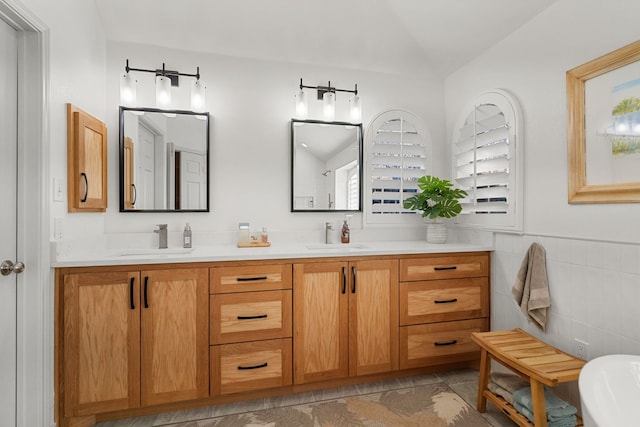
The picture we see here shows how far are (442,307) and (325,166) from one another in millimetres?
1429

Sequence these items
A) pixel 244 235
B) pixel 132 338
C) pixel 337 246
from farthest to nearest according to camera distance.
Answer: pixel 337 246 → pixel 244 235 → pixel 132 338

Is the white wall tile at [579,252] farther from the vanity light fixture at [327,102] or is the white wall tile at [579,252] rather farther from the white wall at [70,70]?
the white wall at [70,70]

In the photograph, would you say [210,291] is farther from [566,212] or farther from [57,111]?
[566,212]

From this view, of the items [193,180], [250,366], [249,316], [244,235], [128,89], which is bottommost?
[250,366]

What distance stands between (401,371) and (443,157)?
188cm

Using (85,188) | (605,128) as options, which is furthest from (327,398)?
(605,128)

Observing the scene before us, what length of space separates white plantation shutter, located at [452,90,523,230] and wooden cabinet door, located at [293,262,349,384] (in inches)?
48.7

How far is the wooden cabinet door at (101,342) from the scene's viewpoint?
1.79m

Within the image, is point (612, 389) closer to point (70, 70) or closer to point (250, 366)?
point (250, 366)

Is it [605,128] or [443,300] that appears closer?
[605,128]

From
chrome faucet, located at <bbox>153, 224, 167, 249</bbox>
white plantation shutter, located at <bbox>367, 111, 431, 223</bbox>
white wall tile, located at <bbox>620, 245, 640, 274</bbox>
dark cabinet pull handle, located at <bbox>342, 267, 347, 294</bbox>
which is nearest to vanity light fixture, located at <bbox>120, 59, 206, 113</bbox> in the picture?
chrome faucet, located at <bbox>153, 224, 167, 249</bbox>

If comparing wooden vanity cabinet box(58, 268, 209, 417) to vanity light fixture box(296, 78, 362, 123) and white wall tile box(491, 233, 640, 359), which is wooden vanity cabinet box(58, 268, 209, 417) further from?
white wall tile box(491, 233, 640, 359)

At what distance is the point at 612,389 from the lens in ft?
4.14

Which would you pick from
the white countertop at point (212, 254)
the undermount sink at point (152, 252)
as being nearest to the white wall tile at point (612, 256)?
the white countertop at point (212, 254)
